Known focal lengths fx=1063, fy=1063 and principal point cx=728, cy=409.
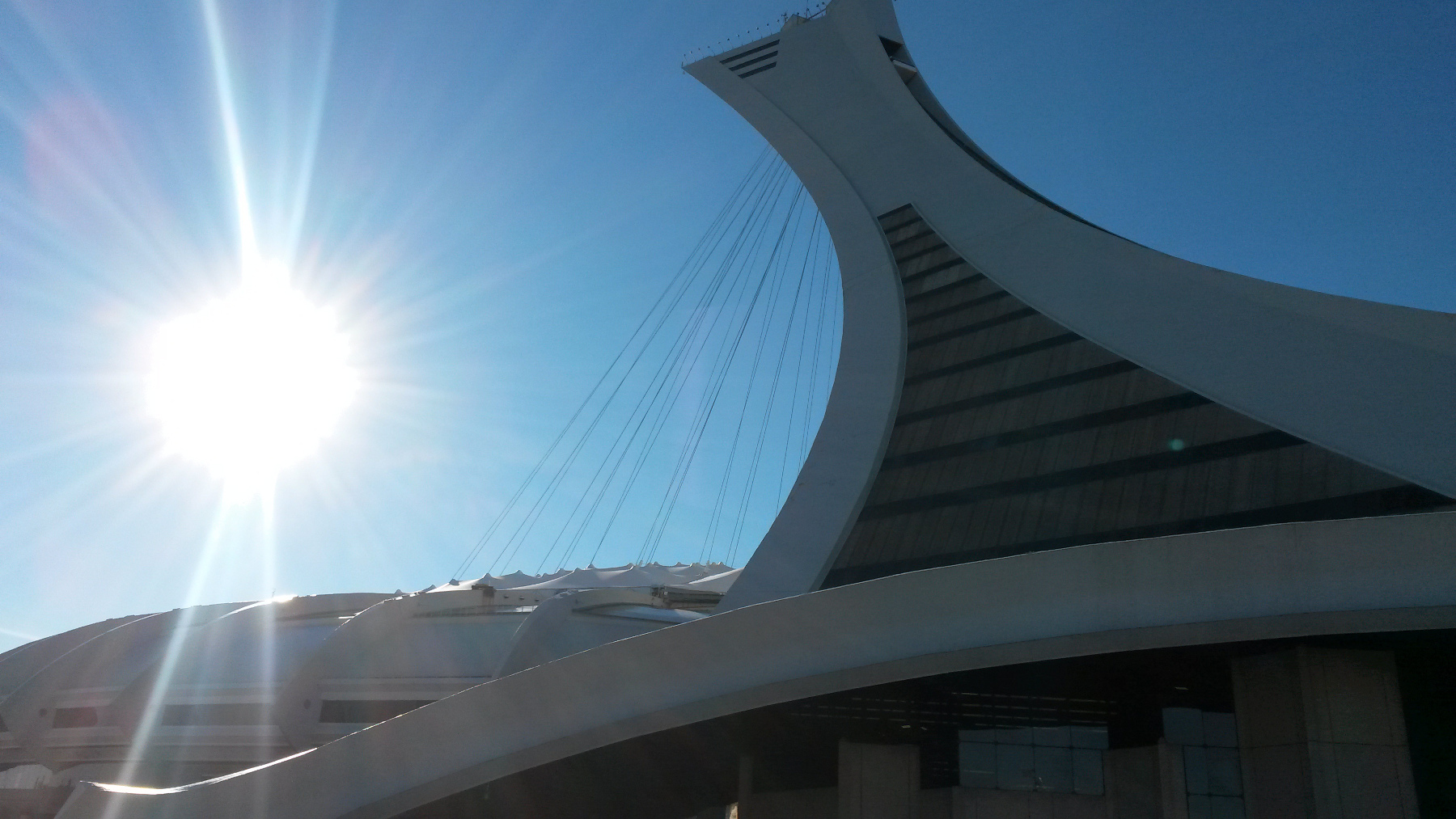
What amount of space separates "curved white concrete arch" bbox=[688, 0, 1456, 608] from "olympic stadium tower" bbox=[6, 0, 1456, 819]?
0.08 meters

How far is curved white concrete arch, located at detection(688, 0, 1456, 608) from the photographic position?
14.9 meters

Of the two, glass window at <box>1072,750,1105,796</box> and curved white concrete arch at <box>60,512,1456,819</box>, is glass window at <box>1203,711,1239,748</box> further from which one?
curved white concrete arch at <box>60,512,1456,819</box>

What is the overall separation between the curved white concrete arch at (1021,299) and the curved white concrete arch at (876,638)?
5.34 m

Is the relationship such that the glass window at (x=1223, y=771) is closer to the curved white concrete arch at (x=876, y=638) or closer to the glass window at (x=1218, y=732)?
the glass window at (x=1218, y=732)

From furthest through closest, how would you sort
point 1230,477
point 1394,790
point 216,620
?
point 216,620 → point 1230,477 → point 1394,790

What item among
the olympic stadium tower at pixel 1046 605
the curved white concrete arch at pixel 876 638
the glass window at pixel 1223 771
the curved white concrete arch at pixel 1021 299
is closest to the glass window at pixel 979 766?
the olympic stadium tower at pixel 1046 605

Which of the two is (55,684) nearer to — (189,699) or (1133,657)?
(189,699)

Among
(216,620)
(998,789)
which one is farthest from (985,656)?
(216,620)

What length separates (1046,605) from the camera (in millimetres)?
9359

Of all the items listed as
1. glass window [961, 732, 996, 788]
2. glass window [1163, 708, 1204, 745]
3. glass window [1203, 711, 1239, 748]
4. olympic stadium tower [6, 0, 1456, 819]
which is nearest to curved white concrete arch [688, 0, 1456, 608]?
olympic stadium tower [6, 0, 1456, 819]

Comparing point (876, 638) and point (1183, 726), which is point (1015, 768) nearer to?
point (1183, 726)

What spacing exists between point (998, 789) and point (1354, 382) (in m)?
7.92

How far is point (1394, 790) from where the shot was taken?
9258 millimetres

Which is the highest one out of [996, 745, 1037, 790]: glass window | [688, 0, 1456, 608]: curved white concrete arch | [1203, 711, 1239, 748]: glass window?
[688, 0, 1456, 608]: curved white concrete arch
